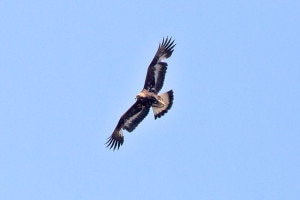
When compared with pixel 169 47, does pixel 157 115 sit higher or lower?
lower

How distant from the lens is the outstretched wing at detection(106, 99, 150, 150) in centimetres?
3862

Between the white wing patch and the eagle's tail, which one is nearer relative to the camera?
the eagle's tail

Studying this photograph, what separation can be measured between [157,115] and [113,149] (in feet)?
9.32

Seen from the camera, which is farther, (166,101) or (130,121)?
(130,121)

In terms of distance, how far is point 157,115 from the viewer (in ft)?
125

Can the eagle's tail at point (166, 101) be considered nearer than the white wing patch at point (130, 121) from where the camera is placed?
Yes

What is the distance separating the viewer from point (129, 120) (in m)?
39.2

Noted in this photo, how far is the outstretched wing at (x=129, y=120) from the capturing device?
38.6 m

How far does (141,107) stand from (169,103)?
119 cm

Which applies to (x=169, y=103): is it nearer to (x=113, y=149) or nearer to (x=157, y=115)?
(x=157, y=115)

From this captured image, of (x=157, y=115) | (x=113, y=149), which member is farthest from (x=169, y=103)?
(x=113, y=149)

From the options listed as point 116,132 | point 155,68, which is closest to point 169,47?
point 155,68

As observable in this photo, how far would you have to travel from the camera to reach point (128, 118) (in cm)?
3922

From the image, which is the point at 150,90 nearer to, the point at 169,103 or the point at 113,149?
the point at 169,103
